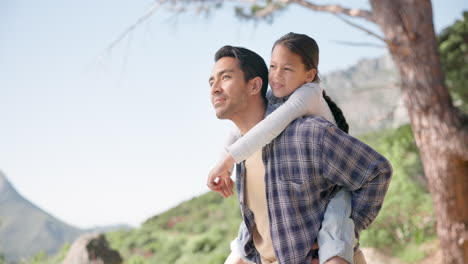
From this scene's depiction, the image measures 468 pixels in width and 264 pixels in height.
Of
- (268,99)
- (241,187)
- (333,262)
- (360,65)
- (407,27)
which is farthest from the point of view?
(360,65)

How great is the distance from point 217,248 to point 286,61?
17.4 feet

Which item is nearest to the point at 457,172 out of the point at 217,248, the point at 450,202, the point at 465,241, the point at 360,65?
the point at 450,202

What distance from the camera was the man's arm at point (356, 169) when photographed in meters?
1.22

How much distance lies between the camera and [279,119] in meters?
1.26

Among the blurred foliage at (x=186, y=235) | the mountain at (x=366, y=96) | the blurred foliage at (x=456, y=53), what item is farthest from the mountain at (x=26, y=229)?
the blurred foliage at (x=456, y=53)

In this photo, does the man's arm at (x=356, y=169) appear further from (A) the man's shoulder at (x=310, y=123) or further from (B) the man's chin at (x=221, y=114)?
(B) the man's chin at (x=221, y=114)

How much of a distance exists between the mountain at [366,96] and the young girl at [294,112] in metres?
8.45

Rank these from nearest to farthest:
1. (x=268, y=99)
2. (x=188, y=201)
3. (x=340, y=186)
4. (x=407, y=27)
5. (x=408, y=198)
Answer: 1. (x=340, y=186)
2. (x=268, y=99)
3. (x=407, y=27)
4. (x=408, y=198)
5. (x=188, y=201)

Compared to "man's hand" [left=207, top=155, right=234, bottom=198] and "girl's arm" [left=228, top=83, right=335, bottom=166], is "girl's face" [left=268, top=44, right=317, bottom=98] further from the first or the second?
"man's hand" [left=207, top=155, right=234, bottom=198]

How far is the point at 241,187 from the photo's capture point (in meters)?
1.39

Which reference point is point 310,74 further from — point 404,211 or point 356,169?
point 404,211

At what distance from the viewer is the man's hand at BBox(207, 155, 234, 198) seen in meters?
1.27

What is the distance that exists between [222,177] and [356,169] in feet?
1.28

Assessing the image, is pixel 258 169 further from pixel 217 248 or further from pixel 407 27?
pixel 217 248
